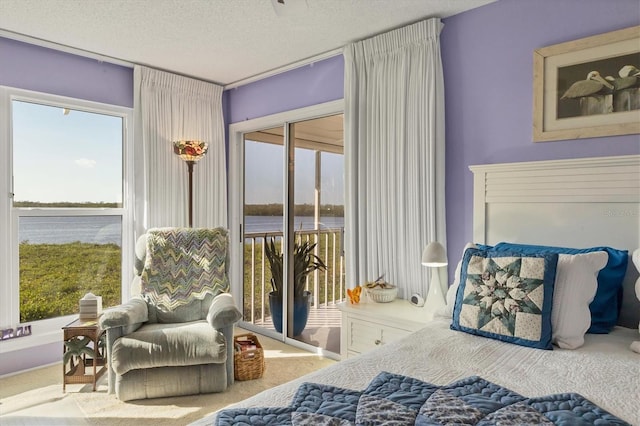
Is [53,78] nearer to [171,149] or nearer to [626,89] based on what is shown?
[171,149]

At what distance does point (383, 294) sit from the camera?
2.83m

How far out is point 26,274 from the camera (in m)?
3.28

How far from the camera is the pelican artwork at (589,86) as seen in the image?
2188 mm

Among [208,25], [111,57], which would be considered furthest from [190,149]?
[208,25]

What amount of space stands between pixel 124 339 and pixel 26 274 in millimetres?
1239

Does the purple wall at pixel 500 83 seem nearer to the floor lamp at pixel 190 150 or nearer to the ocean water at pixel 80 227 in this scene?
the ocean water at pixel 80 227

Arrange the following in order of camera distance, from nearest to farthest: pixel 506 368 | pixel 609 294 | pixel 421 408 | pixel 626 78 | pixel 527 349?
1. pixel 421 408
2. pixel 506 368
3. pixel 527 349
4. pixel 609 294
5. pixel 626 78

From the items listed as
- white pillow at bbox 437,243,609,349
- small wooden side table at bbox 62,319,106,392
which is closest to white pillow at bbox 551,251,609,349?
white pillow at bbox 437,243,609,349

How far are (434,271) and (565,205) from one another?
79 centimetres

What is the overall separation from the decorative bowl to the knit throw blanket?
115 centimetres

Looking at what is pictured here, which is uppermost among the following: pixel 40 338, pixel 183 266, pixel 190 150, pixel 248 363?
pixel 190 150

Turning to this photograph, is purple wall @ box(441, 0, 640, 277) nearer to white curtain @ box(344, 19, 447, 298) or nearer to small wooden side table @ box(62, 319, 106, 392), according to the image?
white curtain @ box(344, 19, 447, 298)

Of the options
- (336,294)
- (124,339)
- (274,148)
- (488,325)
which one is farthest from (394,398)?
(274,148)

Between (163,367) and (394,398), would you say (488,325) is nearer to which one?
(394,398)
